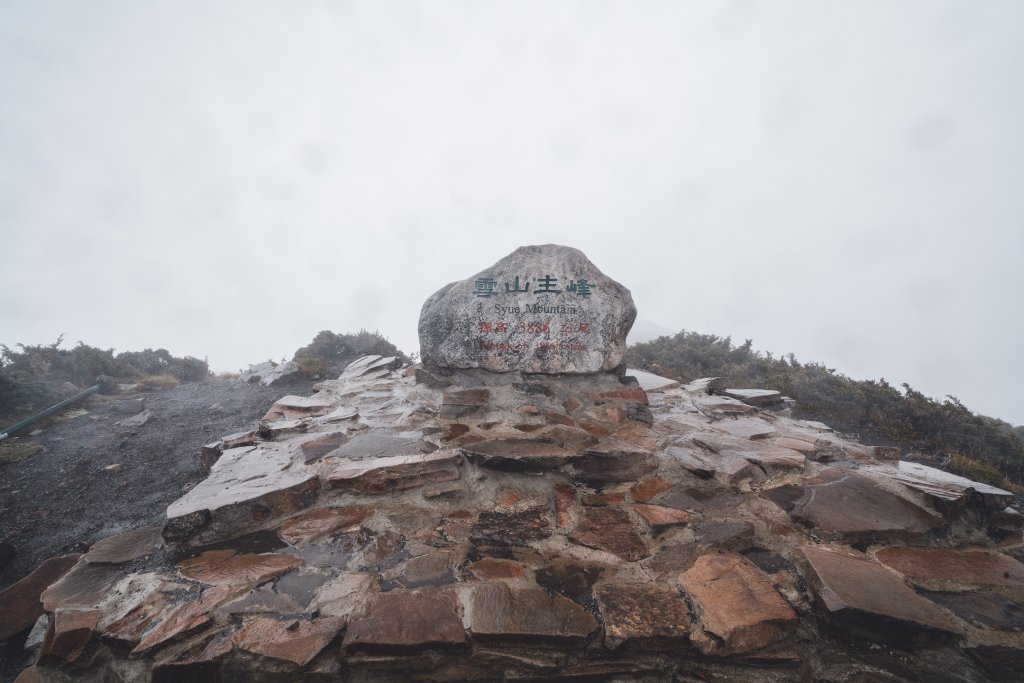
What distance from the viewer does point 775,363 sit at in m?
7.04

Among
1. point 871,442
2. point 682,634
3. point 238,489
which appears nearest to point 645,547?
point 682,634

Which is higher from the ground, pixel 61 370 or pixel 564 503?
pixel 61 370

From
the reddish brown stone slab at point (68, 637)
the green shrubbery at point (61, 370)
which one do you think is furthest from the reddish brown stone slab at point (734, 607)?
the green shrubbery at point (61, 370)

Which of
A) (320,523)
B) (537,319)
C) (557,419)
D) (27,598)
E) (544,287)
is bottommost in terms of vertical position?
(27,598)

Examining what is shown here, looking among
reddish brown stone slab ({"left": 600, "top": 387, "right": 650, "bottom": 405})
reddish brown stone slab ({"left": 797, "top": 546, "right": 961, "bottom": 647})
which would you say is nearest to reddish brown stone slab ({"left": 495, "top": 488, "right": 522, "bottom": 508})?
reddish brown stone slab ({"left": 797, "top": 546, "right": 961, "bottom": 647})

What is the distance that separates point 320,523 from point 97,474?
3.22 meters

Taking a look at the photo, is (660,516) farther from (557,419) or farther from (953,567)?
(953,567)

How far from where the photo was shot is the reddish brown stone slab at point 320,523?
208 centimetres

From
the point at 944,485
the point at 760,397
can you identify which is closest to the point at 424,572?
the point at 944,485

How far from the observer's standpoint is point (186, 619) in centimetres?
159

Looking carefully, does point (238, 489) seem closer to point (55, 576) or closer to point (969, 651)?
point (55, 576)

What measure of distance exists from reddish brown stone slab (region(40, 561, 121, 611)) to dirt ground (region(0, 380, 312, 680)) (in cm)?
38

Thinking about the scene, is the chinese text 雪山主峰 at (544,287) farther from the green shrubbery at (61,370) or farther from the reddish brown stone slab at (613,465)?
the green shrubbery at (61,370)

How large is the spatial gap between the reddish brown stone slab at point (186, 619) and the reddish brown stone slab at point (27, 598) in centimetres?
105
